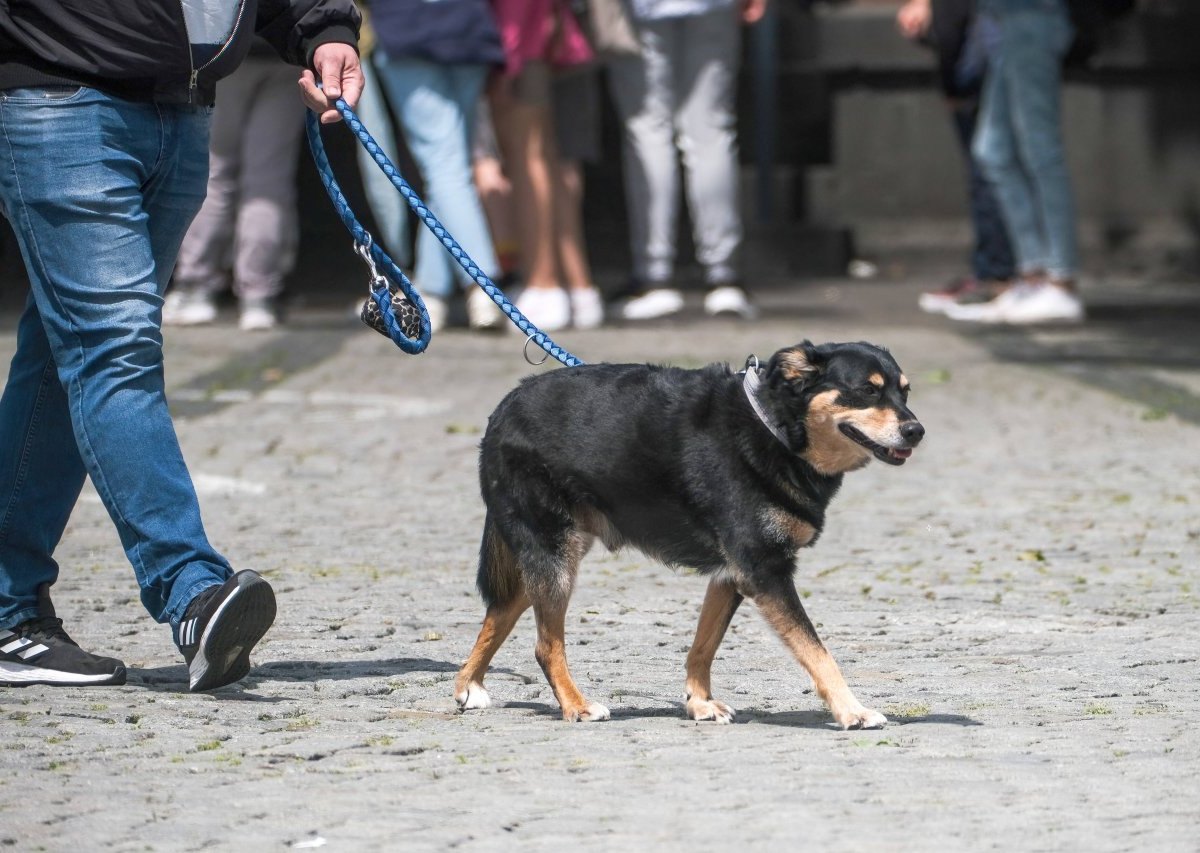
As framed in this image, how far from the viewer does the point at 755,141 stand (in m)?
15.3

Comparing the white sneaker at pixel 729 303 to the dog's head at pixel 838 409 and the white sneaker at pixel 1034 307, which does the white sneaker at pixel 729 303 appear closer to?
the white sneaker at pixel 1034 307

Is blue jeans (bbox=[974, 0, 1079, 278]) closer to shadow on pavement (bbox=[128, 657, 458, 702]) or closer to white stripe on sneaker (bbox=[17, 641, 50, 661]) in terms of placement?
shadow on pavement (bbox=[128, 657, 458, 702])

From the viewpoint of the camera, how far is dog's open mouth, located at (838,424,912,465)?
4.52m

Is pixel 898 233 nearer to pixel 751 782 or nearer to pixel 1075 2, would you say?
pixel 1075 2

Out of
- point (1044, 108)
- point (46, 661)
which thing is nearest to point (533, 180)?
point (1044, 108)

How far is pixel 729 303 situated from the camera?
1217 centimetres

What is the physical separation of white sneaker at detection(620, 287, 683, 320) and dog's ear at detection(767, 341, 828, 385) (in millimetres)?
7567

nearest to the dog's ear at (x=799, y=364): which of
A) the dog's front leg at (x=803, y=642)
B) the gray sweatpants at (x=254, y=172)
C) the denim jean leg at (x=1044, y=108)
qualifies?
the dog's front leg at (x=803, y=642)

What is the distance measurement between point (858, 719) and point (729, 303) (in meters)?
7.86

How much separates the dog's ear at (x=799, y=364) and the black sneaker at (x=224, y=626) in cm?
115

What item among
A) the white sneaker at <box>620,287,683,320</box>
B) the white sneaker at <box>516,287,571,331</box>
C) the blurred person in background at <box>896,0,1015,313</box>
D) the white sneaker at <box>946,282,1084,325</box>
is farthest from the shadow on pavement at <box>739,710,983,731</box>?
the blurred person in background at <box>896,0,1015,313</box>

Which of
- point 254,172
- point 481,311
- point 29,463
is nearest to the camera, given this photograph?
point 29,463

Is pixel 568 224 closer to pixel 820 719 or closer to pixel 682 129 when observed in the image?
pixel 682 129

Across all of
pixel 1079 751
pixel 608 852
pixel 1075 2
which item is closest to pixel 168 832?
pixel 608 852
